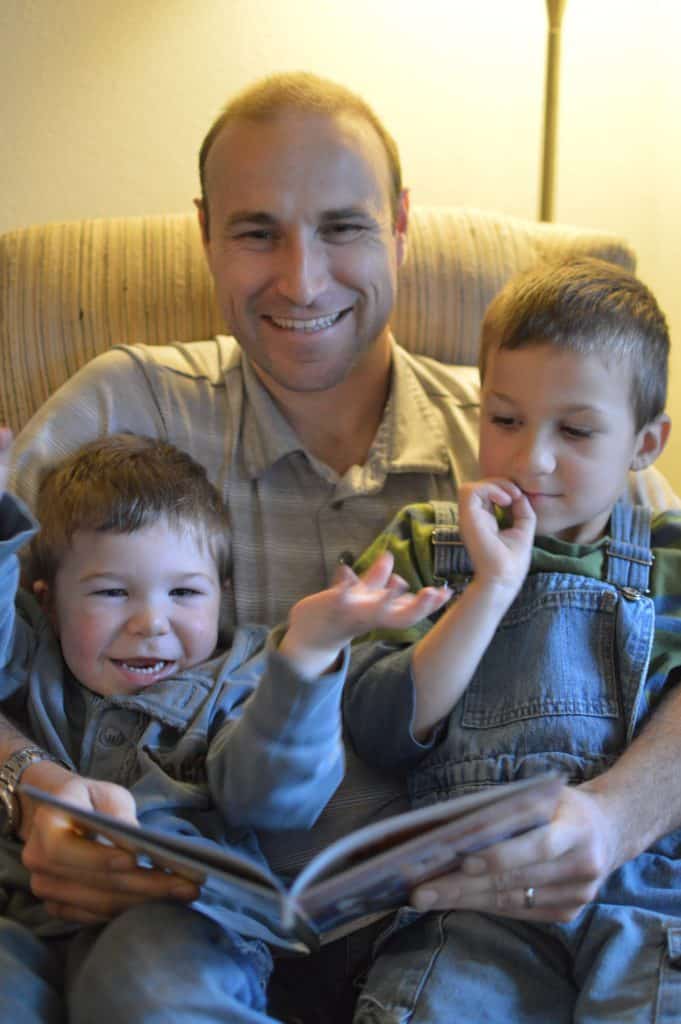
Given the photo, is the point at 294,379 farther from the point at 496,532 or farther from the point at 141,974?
the point at 141,974

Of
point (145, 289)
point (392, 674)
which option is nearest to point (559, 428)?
point (392, 674)

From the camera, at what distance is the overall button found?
47.6 inches

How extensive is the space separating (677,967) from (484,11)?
6.14ft

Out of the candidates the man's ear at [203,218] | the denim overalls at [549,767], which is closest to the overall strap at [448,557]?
the denim overalls at [549,767]

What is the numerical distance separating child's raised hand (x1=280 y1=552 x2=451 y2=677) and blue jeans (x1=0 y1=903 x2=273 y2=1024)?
0.92 ft

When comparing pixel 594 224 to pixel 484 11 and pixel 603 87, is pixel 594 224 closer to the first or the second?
pixel 603 87

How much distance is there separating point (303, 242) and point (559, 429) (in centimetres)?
47

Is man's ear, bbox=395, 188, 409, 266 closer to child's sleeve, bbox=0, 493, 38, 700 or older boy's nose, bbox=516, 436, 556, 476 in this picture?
older boy's nose, bbox=516, 436, 556, 476

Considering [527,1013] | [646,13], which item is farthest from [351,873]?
[646,13]

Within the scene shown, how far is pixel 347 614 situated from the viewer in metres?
0.93

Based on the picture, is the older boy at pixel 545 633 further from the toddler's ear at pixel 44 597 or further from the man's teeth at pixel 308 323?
the toddler's ear at pixel 44 597

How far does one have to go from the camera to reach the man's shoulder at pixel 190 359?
1545 millimetres

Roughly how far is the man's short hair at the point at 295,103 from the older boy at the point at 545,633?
38 centimetres

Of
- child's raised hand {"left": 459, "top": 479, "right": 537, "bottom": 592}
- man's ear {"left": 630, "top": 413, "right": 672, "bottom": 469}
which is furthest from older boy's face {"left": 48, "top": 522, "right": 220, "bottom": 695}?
man's ear {"left": 630, "top": 413, "right": 672, "bottom": 469}
